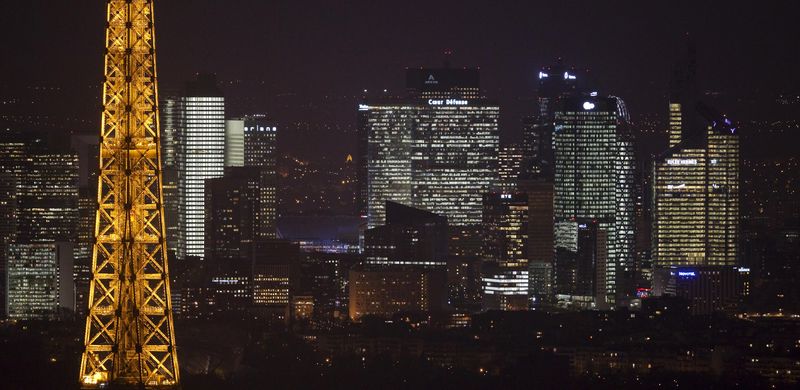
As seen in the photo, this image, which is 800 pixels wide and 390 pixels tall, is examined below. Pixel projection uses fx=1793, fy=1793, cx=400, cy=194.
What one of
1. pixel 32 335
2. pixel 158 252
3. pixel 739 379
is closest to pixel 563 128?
pixel 739 379

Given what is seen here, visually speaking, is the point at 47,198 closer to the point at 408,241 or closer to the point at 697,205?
the point at 408,241

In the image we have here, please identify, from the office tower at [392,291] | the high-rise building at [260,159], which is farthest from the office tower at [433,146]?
the office tower at [392,291]

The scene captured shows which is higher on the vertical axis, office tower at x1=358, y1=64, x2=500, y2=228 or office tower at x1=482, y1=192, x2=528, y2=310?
office tower at x1=358, y1=64, x2=500, y2=228

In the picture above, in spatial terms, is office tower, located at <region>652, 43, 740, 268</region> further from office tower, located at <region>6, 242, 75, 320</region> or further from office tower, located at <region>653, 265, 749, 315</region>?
office tower, located at <region>6, 242, 75, 320</region>

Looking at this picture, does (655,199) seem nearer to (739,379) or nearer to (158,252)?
(739,379)

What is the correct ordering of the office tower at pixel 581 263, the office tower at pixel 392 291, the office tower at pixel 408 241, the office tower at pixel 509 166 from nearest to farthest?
the office tower at pixel 392 291 → the office tower at pixel 581 263 → the office tower at pixel 408 241 → the office tower at pixel 509 166

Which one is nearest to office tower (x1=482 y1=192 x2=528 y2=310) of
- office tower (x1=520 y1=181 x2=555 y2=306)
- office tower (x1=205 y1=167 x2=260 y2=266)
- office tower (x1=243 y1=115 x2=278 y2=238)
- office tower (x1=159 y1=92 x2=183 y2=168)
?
office tower (x1=520 y1=181 x2=555 y2=306)

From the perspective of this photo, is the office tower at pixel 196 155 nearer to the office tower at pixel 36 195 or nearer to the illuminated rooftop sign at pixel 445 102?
the office tower at pixel 36 195
